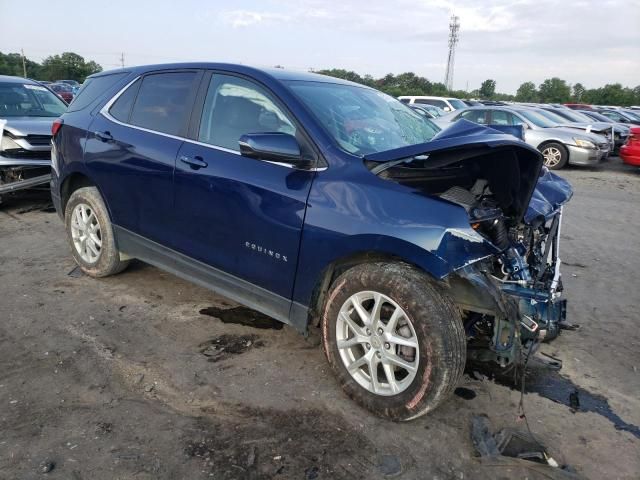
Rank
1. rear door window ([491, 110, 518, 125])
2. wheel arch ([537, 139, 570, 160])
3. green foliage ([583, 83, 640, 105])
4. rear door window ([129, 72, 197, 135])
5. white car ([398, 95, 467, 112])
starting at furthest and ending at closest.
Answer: green foliage ([583, 83, 640, 105]), white car ([398, 95, 467, 112]), rear door window ([491, 110, 518, 125]), wheel arch ([537, 139, 570, 160]), rear door window ([129, 72, 197, 135])

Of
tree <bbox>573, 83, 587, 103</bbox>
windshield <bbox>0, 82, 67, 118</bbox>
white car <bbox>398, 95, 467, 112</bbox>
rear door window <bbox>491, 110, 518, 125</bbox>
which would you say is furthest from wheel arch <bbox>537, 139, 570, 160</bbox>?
tree <bbox>573, 83, 587, 103</bbox>

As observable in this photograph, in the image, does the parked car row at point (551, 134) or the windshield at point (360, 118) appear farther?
the parked car row at point (551, 134)

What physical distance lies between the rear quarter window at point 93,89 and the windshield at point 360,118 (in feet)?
6.38

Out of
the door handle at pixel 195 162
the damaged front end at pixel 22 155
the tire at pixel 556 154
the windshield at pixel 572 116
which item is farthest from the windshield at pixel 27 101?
the windshield at pixel 572 116

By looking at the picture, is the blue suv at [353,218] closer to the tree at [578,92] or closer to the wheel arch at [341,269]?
the wheel arch at [341,269]

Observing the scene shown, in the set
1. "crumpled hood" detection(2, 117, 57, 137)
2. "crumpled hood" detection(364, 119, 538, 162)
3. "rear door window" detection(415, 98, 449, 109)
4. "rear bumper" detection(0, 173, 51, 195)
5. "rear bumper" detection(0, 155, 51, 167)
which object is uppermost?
"rear door window" detection(415, 98, 449, 109)

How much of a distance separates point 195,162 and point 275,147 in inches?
32.5

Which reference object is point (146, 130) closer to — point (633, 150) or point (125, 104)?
point (125, 104)

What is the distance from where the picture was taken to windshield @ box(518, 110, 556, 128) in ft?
44.2

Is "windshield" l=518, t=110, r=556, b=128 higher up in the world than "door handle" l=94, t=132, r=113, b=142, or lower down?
higher up

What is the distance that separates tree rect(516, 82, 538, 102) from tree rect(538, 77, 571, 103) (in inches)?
44.4

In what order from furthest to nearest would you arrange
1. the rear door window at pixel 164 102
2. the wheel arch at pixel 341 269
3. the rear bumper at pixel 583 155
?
the rear bumper at pixel 583 155, the rear door window at pixel 164 102, the wheel arch at pixel 341 269

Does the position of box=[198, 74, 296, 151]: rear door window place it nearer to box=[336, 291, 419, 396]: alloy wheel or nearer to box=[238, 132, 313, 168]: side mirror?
box=[238, 132, 313, 168]: side mirror

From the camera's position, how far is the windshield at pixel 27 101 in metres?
7.58
